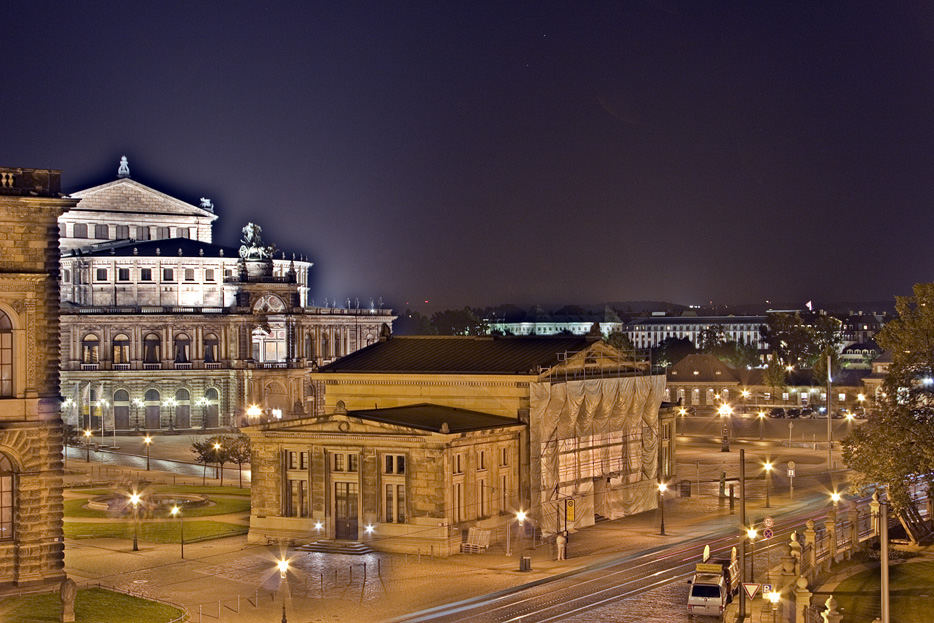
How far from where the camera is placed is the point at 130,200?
162 metres

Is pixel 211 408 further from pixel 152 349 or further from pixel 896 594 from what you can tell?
pixel 896 594

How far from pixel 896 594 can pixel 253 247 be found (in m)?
109

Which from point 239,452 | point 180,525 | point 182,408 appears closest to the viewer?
point 180,525

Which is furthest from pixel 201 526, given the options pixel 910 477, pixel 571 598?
pixel 910 477

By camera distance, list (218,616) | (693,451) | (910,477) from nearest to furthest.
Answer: (218,616) < (910,477) < (693,451)

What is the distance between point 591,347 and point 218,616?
1313 inches

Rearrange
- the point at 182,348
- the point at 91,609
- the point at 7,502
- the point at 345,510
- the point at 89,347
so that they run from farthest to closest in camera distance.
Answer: the point at 182,348, the point at 89,347, the point at 345,510, the point at 7,502, the point at 91,609

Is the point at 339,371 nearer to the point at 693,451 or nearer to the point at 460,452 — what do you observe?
the point at 460,452

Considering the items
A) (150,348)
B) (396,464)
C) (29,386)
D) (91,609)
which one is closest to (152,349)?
(150,348)

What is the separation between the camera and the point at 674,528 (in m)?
73.1

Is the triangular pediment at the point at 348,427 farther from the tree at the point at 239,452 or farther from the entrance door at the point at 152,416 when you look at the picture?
the entrance door at the point at 152,416

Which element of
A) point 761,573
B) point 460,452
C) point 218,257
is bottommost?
point 761,573

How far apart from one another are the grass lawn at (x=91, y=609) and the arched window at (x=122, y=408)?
89461 millimetres

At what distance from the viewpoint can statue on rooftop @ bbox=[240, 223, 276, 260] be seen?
156125 mm
